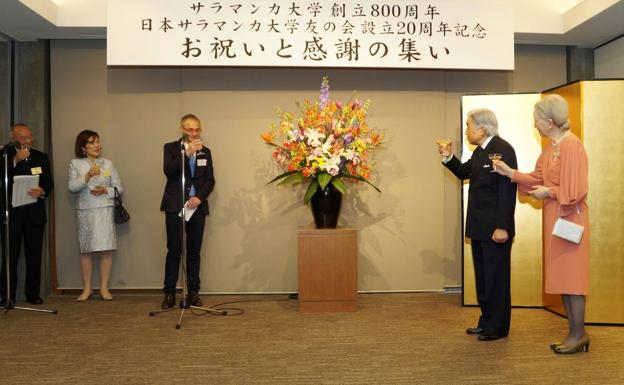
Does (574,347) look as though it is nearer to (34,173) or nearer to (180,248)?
(180,248)

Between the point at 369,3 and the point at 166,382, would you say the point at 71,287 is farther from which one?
the point at 369,3

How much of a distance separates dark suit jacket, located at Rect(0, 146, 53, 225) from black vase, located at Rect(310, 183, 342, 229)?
254cm

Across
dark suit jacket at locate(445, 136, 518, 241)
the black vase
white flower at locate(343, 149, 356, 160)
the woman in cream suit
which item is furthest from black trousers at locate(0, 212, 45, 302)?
dark suit jacket at locate(445, 136, 518, 241)

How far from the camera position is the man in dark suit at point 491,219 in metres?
3.69

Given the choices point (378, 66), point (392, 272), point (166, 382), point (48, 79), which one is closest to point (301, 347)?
point (166, 382)

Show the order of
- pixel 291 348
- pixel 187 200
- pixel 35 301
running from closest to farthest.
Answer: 1. pixel 291 348
2. pixel 187 200
3. pixel 35 301

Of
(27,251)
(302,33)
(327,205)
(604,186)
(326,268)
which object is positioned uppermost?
(302,33)

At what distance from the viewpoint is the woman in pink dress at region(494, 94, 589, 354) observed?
3379 millimetres

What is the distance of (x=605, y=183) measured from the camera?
171 inches

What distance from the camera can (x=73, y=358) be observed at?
11.3 ft

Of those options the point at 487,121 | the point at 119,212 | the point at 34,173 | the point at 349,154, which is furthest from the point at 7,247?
the point at 487,121

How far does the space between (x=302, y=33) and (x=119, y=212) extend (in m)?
2.44

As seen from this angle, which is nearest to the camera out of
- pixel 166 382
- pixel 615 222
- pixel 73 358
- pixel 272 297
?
pixel 166 382

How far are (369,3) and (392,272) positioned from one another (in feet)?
A: 8.75
